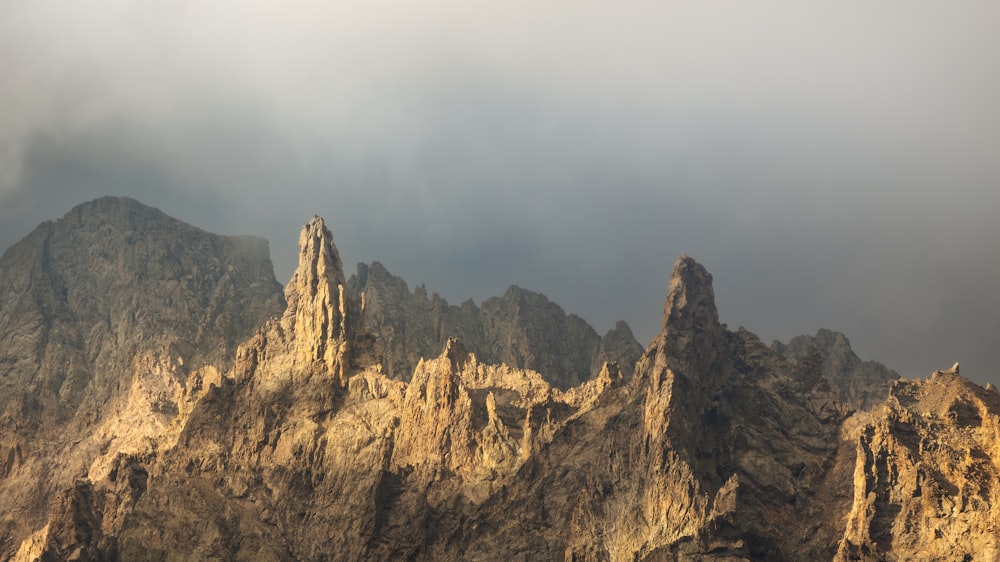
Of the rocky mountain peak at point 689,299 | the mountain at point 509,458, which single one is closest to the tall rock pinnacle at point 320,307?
the mountain at point 509,458

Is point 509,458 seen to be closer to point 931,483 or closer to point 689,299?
point 689,299

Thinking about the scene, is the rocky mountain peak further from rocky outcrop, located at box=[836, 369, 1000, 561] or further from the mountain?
rocky outcrop, located at box=[836, 369, 1000, 561]

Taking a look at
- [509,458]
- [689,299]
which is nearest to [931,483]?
[689,299]

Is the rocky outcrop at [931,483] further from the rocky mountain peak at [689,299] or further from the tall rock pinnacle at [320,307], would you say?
the tall rock pinnacle at [320,307]

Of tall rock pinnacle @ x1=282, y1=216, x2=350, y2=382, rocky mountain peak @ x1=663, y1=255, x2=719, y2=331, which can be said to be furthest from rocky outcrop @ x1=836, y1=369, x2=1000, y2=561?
tall rock pinnacle @ x1=282, y1=216, x2=350, y2=382

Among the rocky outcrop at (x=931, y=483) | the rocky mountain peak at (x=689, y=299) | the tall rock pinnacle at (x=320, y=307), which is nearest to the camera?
the rocky outcrop at (x=931, y=483)

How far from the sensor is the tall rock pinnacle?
531 feet

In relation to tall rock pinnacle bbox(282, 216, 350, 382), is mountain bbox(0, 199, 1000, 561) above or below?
below

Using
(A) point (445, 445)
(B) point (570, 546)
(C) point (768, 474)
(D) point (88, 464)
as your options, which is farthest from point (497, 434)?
(D) point (88, 464)

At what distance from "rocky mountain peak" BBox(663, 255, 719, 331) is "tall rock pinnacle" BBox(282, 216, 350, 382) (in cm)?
4285

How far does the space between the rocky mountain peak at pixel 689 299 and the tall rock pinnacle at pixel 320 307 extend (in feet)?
141

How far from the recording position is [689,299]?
15738 cm

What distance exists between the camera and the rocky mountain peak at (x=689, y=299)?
155500 millimetres

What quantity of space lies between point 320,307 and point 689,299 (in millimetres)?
48378
